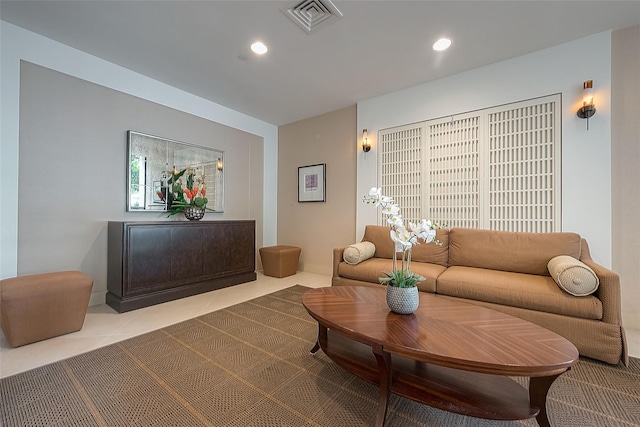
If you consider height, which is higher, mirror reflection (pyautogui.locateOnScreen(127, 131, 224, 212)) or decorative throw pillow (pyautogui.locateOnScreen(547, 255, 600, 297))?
mirror reflection (pyautogui.locateOnScreen(127, 131, 224, 212))

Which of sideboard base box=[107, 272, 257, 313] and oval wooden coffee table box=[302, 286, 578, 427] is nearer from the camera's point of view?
oval wooden coffee table box=[302, 286, 578, 427]

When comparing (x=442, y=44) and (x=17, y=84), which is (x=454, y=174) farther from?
(x=17, y=84)

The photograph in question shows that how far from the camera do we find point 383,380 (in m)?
1.23

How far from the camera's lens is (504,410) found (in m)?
1.12

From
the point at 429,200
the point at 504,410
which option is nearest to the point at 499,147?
the point at 429,200

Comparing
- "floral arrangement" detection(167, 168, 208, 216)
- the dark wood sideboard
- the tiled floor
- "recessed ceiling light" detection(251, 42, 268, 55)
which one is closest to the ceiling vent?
"recessed ceiling light" detection(251, 42, 268, 55)

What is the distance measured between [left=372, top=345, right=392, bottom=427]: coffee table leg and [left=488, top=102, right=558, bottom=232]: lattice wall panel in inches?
96.3

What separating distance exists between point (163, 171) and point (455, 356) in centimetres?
369

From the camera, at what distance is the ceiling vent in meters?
2.09

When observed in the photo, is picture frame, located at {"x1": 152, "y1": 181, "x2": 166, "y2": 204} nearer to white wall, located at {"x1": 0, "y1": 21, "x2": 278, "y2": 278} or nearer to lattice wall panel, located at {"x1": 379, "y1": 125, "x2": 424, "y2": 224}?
white wall, located at {"x1": 0, "y1": 21, "x2": 278, "y2": 278}

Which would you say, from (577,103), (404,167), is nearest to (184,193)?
(404,167)

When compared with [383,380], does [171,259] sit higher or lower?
higher

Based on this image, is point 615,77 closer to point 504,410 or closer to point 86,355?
point 504,410

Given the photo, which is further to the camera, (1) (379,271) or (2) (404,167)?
(2) (404,167)
